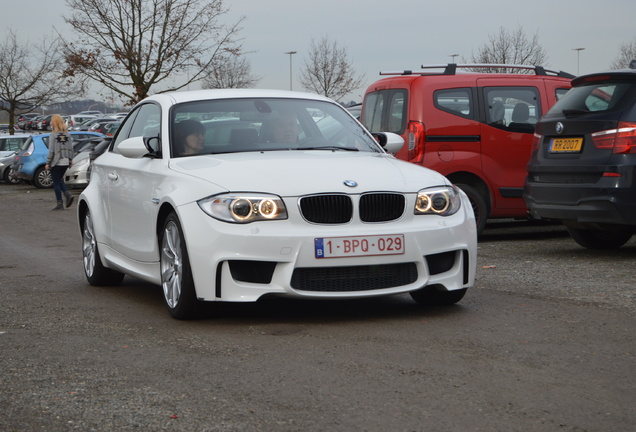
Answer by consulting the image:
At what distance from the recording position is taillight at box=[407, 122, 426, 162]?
452 inches

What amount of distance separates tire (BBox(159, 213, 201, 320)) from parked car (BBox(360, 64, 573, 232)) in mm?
5183

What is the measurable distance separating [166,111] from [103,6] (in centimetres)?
3188

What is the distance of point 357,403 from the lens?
4359 millimetres

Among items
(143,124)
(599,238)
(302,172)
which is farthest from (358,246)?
(599,238)

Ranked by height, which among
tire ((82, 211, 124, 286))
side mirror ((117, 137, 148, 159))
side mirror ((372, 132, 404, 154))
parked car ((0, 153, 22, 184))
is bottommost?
parked car ((0, 153, 22, 184))

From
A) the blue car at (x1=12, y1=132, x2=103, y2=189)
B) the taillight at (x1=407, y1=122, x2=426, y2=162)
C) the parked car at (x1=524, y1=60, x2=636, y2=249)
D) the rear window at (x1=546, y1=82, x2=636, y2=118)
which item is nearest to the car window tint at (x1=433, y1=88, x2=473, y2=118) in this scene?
the taillight at (x1=407, y1=122, x2=426, y2=162)

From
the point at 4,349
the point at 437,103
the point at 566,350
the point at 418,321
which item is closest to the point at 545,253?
the point at 437,103

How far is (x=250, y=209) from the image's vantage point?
243 inches

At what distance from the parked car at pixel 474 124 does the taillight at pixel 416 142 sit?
11mm

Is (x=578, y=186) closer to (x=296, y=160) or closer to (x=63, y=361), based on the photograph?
(x=296, y=160)

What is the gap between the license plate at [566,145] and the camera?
9703mm

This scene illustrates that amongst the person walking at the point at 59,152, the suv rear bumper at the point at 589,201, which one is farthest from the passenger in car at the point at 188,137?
the person walking at the point at 59,152

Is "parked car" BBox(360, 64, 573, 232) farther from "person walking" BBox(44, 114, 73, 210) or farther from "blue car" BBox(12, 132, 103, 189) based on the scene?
"blue car" BBox(12, 132, 103, 189)

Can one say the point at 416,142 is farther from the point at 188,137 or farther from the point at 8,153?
the point at 8,153
